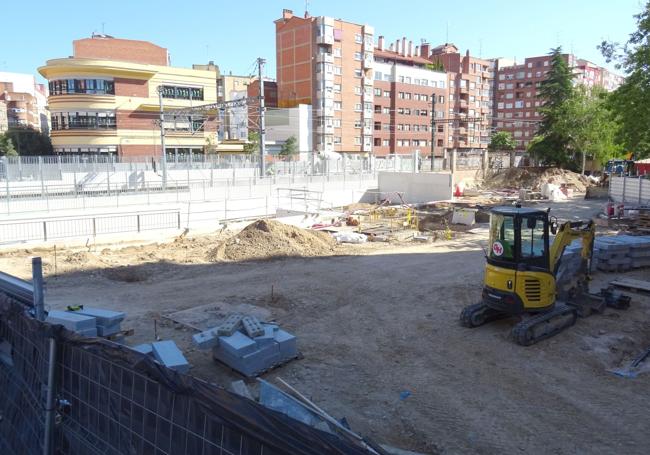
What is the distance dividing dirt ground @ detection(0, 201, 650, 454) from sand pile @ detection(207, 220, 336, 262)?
0.81 metres

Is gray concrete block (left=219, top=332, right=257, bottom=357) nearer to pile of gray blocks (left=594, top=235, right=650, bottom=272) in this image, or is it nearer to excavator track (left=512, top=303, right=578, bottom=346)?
excavator track (left=512, top=303, right=578, bottom=346)

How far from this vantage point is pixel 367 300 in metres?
13.5

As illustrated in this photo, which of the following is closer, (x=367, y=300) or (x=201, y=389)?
(x=201, y=389)

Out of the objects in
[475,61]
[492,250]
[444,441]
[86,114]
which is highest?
[475,61]

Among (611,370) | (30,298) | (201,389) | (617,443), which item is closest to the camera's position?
(201,389)

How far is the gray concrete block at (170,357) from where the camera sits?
7616mm

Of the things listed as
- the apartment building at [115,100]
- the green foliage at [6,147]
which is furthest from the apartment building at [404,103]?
the green foliage at [6,147]

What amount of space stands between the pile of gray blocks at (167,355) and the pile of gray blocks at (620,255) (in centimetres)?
1294

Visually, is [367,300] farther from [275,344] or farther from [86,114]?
[86,114]

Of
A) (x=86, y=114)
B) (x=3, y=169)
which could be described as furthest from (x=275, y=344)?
(x=86, y=114)

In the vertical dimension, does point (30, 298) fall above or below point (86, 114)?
below

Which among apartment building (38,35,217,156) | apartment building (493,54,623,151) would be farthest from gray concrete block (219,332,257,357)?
apartment building (493,54,623,151)

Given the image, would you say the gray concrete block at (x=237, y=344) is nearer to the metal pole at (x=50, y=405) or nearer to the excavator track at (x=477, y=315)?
the metal pole at (x=50, y=405)

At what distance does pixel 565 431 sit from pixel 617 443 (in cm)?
60
